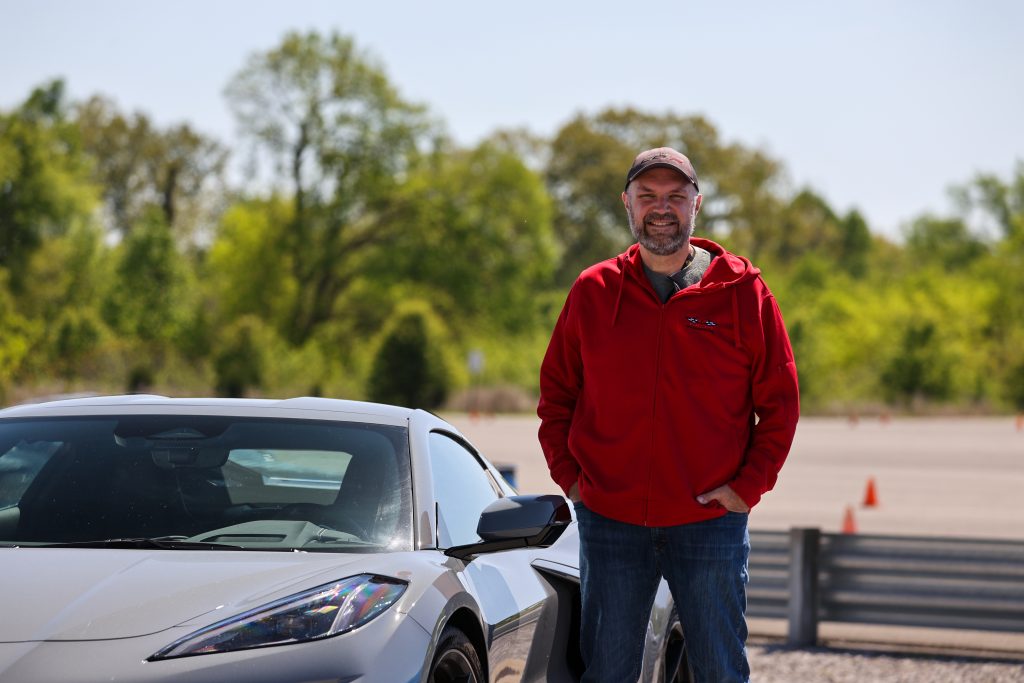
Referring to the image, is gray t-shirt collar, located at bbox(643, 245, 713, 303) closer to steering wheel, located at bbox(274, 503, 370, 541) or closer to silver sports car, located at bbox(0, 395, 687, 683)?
silver sports car, located at bbox(0, 395, 687, 683)

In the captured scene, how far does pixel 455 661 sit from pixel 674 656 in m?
2.00

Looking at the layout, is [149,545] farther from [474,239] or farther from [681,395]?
[474,239]

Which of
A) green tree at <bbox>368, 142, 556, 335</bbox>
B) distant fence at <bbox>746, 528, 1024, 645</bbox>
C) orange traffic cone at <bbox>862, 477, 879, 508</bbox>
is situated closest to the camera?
distant fence at <bbox>746, 528, 1024, 645</bbox>

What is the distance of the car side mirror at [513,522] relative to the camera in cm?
450

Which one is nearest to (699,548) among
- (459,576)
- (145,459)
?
(459,576)

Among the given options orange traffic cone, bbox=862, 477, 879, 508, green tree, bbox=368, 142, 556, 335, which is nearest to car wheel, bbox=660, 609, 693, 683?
orange traffic cone, bbox=862, 477, 879, 508

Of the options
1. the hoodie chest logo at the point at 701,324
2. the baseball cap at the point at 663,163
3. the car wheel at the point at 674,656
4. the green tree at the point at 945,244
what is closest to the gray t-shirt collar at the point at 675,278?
the hoodie chest logo at the point at 701,324

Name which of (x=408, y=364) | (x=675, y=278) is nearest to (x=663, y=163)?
(x=675, y=278)

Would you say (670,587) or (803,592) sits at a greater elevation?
(670,587)

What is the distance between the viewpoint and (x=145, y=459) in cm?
472

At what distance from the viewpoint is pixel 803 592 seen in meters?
11.0

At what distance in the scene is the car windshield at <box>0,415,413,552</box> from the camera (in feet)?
14.5

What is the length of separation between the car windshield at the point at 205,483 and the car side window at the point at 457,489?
0.15 meters

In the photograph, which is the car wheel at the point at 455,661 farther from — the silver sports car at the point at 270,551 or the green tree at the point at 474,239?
the green tree at the point at 474,239
